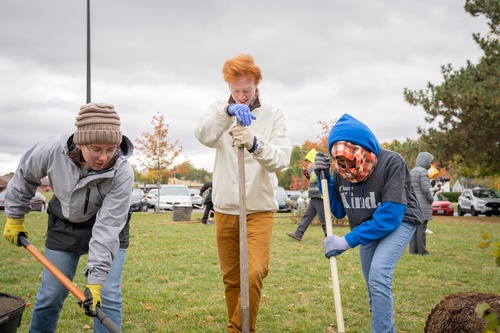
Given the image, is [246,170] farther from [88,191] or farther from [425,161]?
[425,161]

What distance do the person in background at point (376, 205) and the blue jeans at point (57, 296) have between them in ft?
4.89

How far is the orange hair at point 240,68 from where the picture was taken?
351cm

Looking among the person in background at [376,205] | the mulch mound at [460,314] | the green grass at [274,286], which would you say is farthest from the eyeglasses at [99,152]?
the mulch mound at [460,314]

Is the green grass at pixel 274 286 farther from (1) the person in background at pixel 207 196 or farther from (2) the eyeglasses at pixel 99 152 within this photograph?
(1) the person in background at pixel 207 196

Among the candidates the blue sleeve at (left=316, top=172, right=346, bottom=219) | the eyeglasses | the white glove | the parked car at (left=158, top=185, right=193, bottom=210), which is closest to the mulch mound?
the blue sleeve at (left=316, top=172, right=346, bottom=219)

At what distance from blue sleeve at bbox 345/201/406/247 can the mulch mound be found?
0.77 metres

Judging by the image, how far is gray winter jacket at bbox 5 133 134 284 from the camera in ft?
9.90

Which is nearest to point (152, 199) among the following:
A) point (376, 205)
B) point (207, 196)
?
point (207, 196)

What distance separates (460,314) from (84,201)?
107 inches

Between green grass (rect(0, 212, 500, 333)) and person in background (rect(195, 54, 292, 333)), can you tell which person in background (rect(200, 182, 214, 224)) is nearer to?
green grass (rect(0, 212, 500, 333))

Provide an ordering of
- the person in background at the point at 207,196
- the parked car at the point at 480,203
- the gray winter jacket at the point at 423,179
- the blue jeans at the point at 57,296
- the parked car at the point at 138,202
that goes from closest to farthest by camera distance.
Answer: the blue jeans at the point at 57,296
the gray winter jacket at the point at 423,179
the person in background at the point at 207,196
the parked car at the point at 480,203
the parked car at the point at 138,202

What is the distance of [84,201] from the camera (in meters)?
3.15

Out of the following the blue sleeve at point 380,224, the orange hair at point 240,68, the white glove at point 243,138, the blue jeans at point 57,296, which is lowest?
the blue jeans at point 57,296

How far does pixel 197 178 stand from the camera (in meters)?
117
